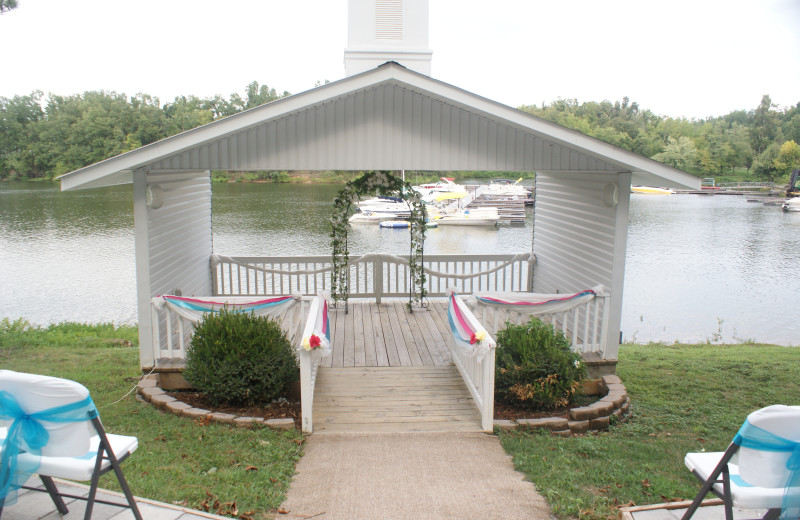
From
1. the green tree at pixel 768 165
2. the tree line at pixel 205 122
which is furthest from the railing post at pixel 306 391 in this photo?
the green tree at pixel 768 165

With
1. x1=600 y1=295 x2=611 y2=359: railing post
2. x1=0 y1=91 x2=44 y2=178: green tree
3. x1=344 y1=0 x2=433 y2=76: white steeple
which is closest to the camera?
x1=600 y1=295 x2=611 y2=359: railing post

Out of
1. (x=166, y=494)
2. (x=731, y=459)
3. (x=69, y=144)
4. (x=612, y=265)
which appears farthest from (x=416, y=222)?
(x=69, y=144)

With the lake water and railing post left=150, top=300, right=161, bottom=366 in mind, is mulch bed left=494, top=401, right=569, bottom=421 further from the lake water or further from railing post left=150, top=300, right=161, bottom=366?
the lake water

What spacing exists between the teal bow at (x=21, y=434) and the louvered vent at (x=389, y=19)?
7.20m

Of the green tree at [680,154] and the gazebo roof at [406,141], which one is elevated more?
the green tree at [680,154]

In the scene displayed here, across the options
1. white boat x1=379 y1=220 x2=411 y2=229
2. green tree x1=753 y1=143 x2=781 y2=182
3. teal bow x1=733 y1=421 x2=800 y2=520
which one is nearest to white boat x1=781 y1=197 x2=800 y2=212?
green tree x1=753 y1=143 x2=781 y2=182

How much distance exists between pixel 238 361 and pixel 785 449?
4378 millimetres

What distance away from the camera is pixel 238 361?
5.70m

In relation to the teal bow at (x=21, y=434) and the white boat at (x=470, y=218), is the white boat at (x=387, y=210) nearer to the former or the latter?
the white boat at (x=470, y=218)

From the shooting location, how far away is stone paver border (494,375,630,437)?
5.46 metres

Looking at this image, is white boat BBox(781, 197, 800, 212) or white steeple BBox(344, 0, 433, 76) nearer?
white steeple BBox(344, 0, 433, 76)

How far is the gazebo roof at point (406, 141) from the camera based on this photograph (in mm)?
6250

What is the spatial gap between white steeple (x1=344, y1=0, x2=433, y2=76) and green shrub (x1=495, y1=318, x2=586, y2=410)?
467 cm

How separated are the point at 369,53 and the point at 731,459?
7314mm
